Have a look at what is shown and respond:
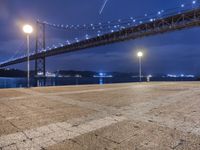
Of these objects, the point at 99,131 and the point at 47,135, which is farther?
the point at 99,131

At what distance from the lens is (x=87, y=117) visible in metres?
3.98

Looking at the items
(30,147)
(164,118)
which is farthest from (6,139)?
(164,118)

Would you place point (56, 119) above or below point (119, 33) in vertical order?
below

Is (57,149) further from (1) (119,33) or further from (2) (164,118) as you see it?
(1) (119,33)

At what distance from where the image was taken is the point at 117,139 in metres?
2.72

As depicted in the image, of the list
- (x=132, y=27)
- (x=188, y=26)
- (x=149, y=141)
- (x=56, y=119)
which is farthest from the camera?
A: (x=132, y=27)

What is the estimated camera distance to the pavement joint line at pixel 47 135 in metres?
2.54

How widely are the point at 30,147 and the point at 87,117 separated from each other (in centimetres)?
166

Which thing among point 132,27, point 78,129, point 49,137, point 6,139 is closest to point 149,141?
point 78,129

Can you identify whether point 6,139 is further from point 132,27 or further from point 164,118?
point 132,27

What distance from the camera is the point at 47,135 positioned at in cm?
287

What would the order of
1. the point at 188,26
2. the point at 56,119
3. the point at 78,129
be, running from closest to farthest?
1. the point at 78,129
2. the point at 56,119
3. the point at 188,26

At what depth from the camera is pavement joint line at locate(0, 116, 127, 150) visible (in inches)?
100

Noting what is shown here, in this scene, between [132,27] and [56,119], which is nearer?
[56,119]
